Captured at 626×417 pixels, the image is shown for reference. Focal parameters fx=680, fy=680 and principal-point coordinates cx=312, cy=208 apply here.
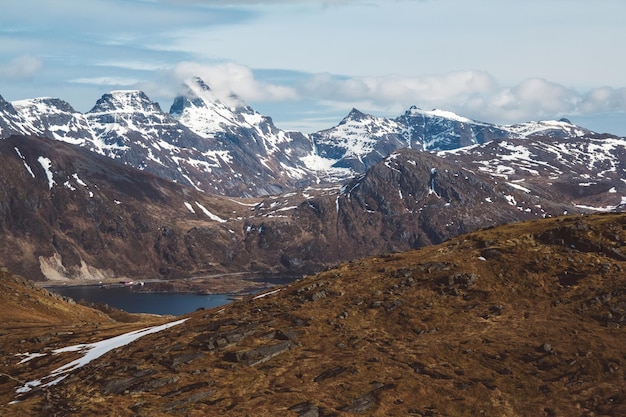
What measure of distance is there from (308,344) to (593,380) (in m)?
24.5

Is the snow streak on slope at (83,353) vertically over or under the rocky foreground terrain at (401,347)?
under

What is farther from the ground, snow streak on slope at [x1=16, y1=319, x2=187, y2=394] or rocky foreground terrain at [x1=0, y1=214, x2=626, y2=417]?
rocky foreground terrain at [x1=0, y1=214, x2=626, y2=417]

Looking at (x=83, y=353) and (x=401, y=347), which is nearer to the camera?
(x=401, y=347)

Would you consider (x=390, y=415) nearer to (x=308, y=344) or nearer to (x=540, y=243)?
(x=308, y=344)

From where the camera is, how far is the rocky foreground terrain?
52.0m

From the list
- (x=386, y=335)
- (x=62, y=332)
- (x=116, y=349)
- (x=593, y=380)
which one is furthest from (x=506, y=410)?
(x=62, y=332)

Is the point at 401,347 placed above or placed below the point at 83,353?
above

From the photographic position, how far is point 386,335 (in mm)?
64625

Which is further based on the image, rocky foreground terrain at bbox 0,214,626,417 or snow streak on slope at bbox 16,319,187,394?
snow streak on slope at bbox 16,319,187,394

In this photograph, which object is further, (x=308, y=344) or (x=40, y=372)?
(x=40, y=372)

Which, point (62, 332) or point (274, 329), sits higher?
point (274, 329)

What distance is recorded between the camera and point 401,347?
6144 centimetres

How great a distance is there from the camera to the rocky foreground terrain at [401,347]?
52.0 m

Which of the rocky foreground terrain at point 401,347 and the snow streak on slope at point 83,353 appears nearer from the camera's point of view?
the rocky foreground terrain at point 401,347
